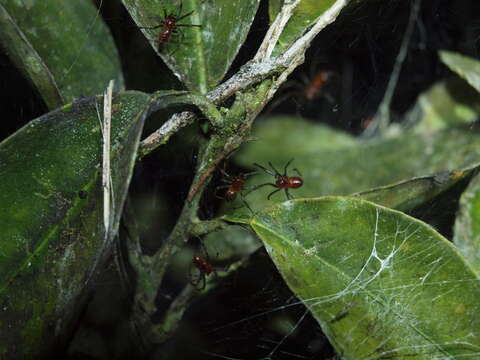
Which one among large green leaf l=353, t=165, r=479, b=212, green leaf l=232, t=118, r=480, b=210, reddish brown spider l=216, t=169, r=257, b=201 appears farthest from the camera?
green leaf l=232, t=118, r=480, b=210

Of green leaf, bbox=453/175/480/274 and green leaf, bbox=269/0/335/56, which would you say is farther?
green leaf, bbox=453/175/480/274

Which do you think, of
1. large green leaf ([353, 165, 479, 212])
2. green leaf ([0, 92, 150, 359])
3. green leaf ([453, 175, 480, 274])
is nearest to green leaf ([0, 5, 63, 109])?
green leaf ([0, 92, 150, 359])

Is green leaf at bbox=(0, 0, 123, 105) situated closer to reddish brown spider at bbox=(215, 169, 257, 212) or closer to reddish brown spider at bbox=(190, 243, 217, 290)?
reddish brown spider at bbox=(215, 169, 257, 212)

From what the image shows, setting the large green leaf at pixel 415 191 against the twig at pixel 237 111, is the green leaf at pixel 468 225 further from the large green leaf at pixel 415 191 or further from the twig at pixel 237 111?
the twig at pixel 237 111

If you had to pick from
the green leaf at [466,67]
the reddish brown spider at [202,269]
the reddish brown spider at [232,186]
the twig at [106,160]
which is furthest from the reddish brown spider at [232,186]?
the green leaf at [466,67]

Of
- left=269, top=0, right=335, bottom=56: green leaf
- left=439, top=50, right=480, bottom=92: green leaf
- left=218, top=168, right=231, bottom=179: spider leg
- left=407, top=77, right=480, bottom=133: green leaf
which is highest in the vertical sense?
left=269, top=0, right=335, bottom=56: green leaf
